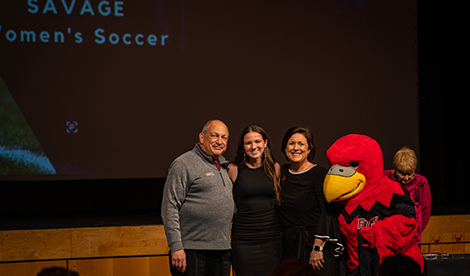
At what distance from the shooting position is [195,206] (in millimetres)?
2281

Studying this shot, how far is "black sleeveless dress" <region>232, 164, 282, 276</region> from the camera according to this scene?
2.35 metres

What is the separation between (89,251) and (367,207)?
7.53ft

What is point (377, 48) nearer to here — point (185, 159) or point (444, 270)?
point (444, 270)

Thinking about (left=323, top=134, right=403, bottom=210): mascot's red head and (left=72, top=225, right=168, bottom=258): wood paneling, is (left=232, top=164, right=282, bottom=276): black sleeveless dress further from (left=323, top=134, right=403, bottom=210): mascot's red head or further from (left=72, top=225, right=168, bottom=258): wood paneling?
(left=72, top=225, right=168, bottom=258): wood paneling

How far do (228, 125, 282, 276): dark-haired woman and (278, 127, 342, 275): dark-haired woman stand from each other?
61 mm

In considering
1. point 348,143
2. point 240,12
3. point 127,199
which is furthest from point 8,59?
point 348,143

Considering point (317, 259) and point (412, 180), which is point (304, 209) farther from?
point (412, 180)

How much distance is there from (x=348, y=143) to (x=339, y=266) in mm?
651

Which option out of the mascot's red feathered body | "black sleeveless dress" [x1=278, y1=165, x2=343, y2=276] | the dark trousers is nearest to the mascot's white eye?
the mascot's red feathered body

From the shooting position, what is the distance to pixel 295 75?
4.42 meters

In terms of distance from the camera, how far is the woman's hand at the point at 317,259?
7.14ft

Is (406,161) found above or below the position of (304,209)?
above

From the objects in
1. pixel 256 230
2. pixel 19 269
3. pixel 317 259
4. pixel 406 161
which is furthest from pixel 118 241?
pixel 406 161

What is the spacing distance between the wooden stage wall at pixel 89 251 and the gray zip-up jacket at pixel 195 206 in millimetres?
1248
